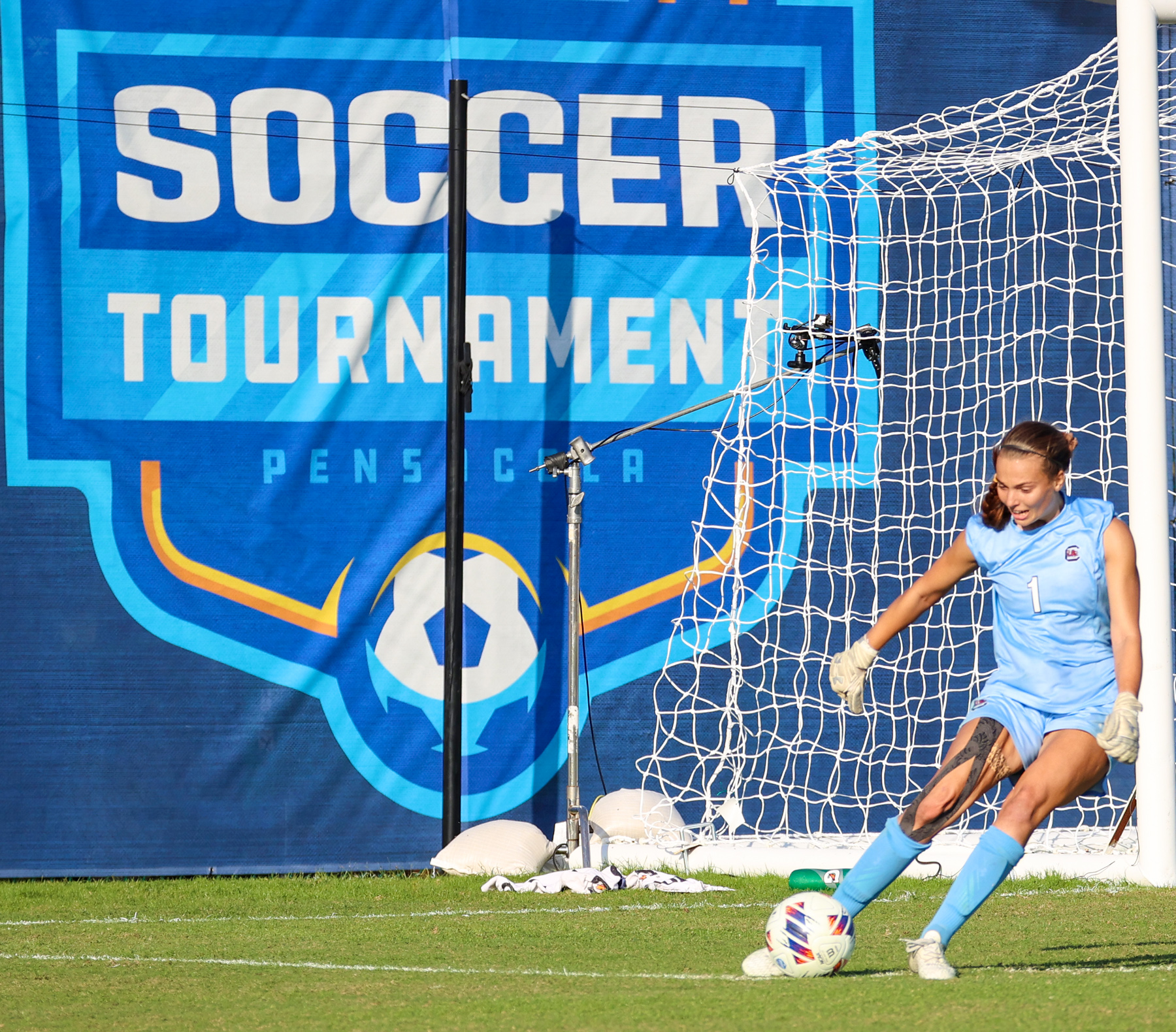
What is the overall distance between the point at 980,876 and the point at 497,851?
3.06m

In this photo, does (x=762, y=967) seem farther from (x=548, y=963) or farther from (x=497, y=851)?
(x=497, y=851)

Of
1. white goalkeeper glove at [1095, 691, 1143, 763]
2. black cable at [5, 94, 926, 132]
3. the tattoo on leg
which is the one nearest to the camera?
white goalkeeper glove at [1095, 691, 1143, 763]

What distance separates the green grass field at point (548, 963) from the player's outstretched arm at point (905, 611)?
0.67 meters

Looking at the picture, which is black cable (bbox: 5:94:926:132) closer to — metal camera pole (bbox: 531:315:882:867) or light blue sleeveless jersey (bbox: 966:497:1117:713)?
metal camera pole (bbox: 531:315:882:867)

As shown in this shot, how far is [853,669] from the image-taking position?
3.46 metres

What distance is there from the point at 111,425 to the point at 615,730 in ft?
8.39

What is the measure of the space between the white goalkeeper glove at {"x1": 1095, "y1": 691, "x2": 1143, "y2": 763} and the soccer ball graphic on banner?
372cm

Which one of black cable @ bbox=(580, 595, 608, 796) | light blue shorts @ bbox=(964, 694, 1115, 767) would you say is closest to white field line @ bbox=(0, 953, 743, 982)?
light blue shorts @ bbox=(964, 694, 1115, 767)

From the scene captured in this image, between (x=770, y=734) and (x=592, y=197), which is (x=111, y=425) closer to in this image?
(x=592, y=197)

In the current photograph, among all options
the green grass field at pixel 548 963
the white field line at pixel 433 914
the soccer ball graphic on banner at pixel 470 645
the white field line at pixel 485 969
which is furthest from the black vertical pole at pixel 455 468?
the white field line at pixel 485 969

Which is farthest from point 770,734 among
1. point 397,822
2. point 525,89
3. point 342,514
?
point 525,89

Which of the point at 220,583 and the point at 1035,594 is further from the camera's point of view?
the point at 220,583

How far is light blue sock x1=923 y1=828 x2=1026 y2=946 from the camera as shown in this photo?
3.05 meters

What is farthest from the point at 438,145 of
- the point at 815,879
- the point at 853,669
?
the point at 853,669
